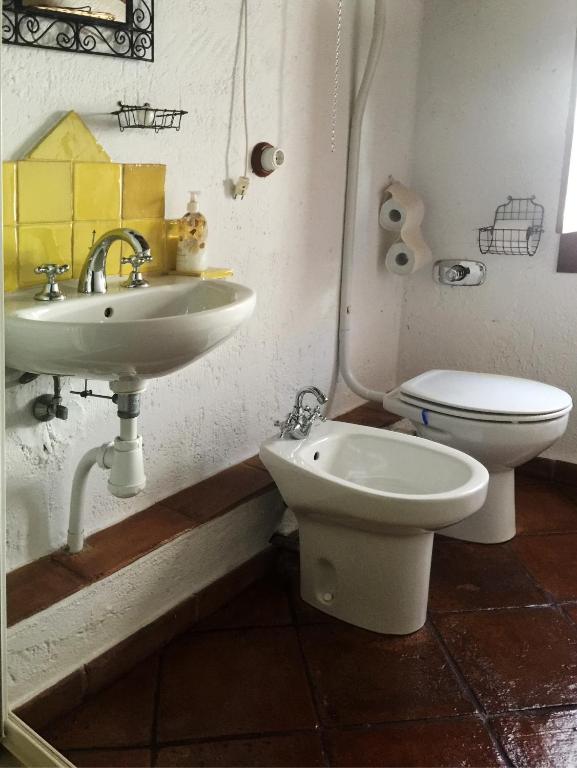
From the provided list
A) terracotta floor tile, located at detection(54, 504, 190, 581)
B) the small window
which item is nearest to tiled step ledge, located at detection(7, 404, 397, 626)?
terracotta floor tile, located at detection(54, 504, 190, 581)

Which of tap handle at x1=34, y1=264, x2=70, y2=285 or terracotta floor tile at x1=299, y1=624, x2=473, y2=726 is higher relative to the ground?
tap handle at x1=34, y1=264, x2=70, y2=285

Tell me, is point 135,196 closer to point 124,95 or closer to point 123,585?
point 124,95

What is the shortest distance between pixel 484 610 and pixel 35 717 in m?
1.03

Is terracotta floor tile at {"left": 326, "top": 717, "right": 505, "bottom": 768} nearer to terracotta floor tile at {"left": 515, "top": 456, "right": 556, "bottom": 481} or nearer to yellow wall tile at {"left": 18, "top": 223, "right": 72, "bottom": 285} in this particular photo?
yellow wall tile at {"left": 18, "top": 223, "right": 72, "bottom": 285}

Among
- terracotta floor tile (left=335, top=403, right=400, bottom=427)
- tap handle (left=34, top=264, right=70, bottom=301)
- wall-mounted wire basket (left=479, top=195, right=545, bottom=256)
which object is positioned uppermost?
wall-mounted wire basket (left=479, top=195, right=545, bottom=256)

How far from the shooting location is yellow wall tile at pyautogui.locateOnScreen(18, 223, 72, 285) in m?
1.34

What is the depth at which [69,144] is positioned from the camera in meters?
1.38

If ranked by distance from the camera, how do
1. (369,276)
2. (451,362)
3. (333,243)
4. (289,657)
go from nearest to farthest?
(289,657)
(333,243)
(369,276)
(451,362)

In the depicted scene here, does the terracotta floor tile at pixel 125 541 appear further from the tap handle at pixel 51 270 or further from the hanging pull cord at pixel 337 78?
the hanging pull cord at pixel 337 78

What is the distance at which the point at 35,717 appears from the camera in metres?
1.36

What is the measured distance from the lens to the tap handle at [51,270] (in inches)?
51.3

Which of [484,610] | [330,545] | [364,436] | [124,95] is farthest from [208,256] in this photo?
[484,610]

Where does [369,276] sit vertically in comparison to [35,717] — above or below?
above

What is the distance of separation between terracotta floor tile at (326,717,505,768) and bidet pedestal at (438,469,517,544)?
2.45ft
